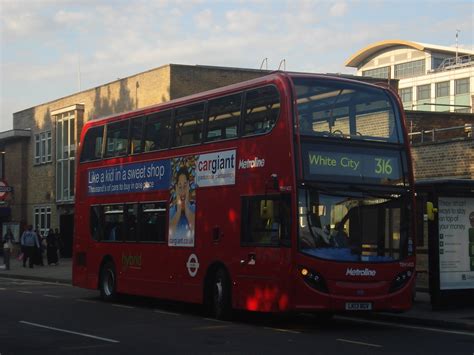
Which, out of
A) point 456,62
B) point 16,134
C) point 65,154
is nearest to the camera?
point 65,154

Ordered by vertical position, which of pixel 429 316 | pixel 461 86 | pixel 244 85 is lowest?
pixel 429 316

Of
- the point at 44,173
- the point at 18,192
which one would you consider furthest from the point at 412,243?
the point at 18,192

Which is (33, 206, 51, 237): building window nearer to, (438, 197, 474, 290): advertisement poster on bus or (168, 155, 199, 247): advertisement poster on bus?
(168, 155, 199, 247): advertisement poster on bus

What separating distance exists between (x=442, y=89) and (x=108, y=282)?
7445 centimetres

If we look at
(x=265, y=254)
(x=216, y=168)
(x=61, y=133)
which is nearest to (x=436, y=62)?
(x=61, y=133)

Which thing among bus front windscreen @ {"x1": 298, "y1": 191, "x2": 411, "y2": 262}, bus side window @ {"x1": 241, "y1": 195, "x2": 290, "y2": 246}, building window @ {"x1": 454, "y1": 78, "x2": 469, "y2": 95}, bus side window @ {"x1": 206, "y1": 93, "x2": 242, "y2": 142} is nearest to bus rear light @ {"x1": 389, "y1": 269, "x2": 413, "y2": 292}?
bus front windscreen @ {"x1": 298, "y1": 191, "x2": 411, "y2": 262}

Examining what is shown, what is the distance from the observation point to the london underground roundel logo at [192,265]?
1606 centimetres

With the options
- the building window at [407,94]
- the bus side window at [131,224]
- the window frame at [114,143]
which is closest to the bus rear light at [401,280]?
the bus side window at [131,224]

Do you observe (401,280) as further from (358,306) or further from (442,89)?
(442,89)

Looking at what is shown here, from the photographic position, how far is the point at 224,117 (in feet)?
50.8

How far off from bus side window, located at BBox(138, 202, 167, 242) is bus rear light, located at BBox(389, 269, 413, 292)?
5.52 m

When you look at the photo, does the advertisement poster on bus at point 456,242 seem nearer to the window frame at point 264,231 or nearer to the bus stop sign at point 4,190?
the window frame at point 264,231

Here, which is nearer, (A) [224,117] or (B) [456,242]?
(A) [224,117]

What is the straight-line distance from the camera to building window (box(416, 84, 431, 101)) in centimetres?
8999
